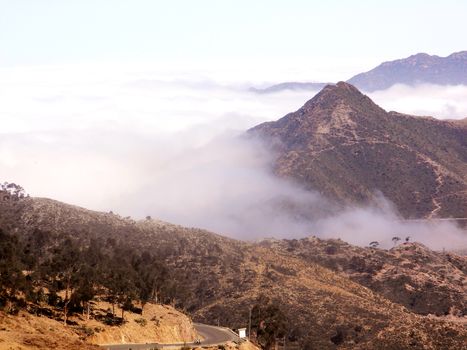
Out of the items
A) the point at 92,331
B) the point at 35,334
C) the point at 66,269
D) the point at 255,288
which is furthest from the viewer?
Result: the point at 255,288

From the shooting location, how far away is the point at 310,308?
13362 centimetres

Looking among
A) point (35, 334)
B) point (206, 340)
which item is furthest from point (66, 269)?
point (35, 334)

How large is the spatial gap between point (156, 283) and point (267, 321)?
1560 cm

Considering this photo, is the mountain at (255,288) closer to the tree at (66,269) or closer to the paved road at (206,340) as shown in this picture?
the paved road at (206,340)

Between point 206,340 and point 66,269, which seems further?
point 206,340

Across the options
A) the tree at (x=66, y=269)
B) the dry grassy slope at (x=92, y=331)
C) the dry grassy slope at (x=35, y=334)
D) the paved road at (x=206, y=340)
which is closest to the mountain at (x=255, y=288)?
the paved road at (x=206, y=340)

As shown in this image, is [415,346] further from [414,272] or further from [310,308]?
[414,272]

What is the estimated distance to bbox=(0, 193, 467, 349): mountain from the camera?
122 meters

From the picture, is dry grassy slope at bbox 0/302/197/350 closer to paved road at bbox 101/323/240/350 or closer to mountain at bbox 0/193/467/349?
paved road at bbox 101/323/240/350

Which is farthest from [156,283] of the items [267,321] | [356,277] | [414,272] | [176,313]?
[414,272]

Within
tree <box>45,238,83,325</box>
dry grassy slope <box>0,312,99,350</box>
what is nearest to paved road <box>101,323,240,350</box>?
dry grassy slope <box>0,312,99,350</box>

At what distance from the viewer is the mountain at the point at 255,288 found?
122 m

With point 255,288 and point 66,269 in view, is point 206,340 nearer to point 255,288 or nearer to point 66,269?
point 66,269

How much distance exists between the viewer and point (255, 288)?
138 m
